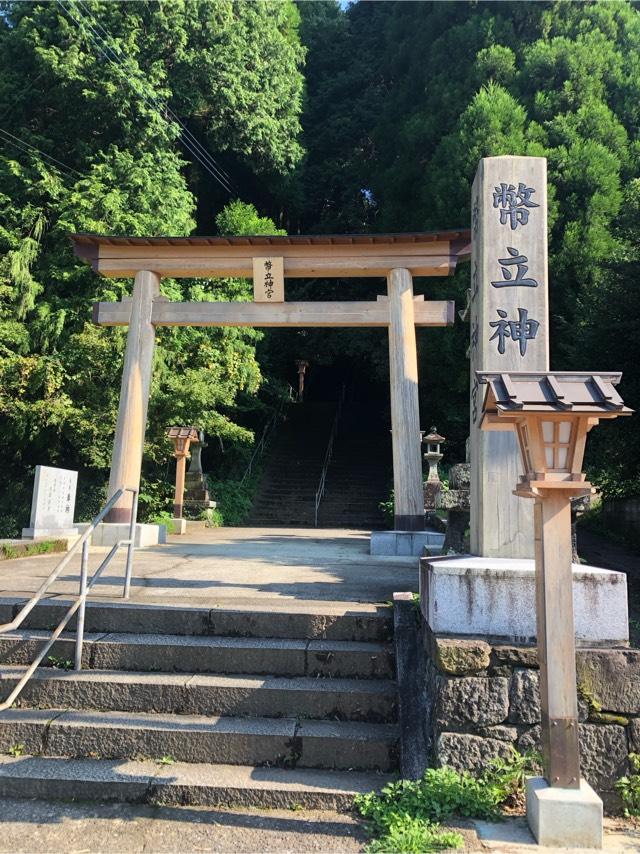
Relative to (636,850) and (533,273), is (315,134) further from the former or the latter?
(636,850)

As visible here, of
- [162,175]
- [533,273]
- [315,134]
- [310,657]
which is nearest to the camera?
[310,657]

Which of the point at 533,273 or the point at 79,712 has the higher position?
the point at 533,273

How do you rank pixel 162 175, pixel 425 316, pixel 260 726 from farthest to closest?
1. pixel 162 175
2. pixel 425 316
3. pixel 260 726

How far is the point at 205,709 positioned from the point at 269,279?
6.62 meters

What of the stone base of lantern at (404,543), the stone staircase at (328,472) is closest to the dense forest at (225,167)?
the stone staircase at (328,472)

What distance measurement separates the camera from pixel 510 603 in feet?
10.8

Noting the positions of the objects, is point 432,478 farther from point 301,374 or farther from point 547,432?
point 547,432

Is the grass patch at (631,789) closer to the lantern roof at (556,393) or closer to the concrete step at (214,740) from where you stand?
the concrete step at (214,740)

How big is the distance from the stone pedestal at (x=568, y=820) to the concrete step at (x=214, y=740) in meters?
0.80

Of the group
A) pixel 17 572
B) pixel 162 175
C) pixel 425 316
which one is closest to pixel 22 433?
pixel 162 175

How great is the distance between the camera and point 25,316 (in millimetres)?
13445

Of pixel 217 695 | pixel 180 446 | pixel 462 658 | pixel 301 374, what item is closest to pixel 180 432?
pixel 180 446

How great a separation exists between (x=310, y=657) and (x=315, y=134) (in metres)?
23.1

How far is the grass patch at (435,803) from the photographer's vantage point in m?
2.57
